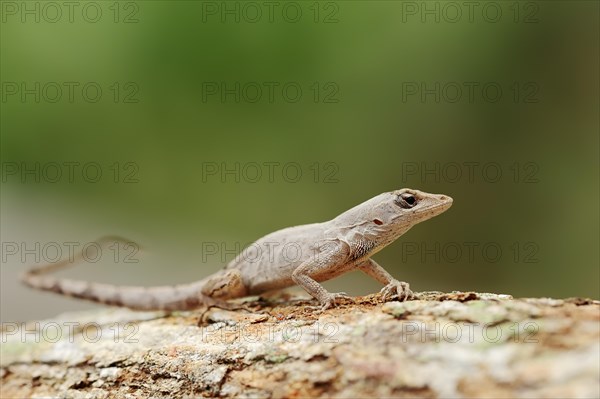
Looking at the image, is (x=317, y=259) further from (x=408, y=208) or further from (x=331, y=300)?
(x=408, y=208)

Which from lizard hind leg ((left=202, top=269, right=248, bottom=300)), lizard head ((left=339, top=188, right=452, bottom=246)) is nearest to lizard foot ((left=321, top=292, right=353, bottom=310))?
lizard head ((left=339, top=188, right=452, bottom=246))

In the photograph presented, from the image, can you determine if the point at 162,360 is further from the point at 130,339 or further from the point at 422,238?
the point at 422,238

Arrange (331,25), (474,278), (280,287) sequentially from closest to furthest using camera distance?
(280,287), (331,25), (474,278)

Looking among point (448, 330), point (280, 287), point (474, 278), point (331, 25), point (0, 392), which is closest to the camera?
point (448, 330)

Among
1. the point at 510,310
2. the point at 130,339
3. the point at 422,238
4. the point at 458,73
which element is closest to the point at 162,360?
the point at 130,339

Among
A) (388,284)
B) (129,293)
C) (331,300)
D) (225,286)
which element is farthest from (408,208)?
(129,293)

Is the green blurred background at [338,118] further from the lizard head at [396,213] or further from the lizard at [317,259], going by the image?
the lizard head at [396,213]

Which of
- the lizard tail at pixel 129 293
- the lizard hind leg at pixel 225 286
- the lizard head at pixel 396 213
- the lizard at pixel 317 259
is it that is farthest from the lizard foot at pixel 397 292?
the lizard tail at pixel 129 293

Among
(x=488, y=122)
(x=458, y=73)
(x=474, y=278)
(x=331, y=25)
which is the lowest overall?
(x=474, y=278)
